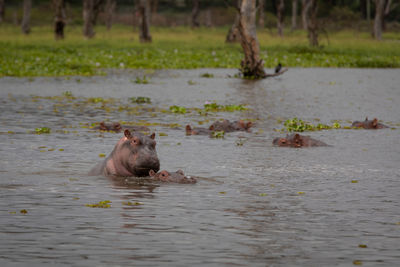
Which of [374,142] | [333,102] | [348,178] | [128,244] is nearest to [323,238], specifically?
[128,244]

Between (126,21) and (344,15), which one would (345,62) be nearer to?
(344,15)

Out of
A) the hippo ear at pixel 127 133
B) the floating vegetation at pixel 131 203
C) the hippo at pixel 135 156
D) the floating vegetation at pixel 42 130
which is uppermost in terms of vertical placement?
the hippo ear at pixel 127 133

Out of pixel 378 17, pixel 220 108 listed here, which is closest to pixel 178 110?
pixel 220 108

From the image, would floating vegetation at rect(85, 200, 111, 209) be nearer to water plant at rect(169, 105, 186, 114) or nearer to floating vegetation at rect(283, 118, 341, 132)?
floating vegetation at rect(283, 118, 341, 132)

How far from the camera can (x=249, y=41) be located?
1238 inches

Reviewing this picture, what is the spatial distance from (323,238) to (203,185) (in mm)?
3170

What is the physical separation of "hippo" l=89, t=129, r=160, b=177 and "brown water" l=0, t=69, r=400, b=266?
0.23 meters

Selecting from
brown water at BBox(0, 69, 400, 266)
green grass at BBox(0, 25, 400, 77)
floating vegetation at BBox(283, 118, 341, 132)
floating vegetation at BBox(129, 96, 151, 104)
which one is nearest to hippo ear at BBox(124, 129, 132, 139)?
brown water at BBox(0, 69, 400, 266)

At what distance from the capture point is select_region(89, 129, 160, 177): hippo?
35.1 ft

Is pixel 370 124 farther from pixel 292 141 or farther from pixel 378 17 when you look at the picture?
pixel 378 17

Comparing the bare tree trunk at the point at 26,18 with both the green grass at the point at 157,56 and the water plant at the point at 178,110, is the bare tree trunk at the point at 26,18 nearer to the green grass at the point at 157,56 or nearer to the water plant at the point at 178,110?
the green grass at the point at 157,56

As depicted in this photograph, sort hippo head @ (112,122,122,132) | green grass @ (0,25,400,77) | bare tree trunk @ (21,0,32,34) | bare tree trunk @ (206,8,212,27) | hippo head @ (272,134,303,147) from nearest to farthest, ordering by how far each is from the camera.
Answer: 1. hippo head @ (272,134,303,147)
2. hippo head @ (112,122,122,132)
3. green grass @ (0,25,400,77)
4. bare tree trunk @ (21,0,32,34)
5. bare tree trunk @ (206,8,212,27)

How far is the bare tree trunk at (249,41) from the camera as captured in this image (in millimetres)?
Answer: 30905

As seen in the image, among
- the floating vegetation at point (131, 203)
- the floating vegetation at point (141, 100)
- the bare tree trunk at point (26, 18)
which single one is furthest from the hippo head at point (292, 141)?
the bare tree trunk at point (26, 18)
